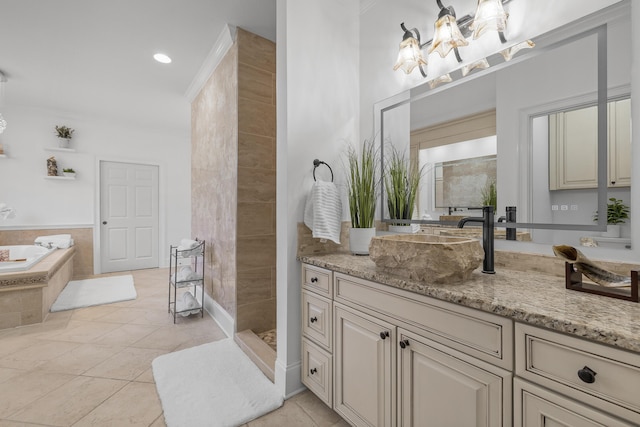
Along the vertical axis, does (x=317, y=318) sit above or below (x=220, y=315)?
above

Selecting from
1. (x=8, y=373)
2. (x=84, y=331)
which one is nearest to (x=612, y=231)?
(x=8, y=373)

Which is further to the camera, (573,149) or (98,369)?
(98,369)

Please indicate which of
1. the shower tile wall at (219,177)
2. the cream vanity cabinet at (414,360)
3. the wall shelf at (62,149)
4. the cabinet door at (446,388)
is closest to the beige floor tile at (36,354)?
the shower tile wall at (219,177)

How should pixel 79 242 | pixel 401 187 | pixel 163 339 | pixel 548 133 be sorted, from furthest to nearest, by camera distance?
pixel 79 242 → pixel 163 339 → pixel 401 187 → pixel 548 133

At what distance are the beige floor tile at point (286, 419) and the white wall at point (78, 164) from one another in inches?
178

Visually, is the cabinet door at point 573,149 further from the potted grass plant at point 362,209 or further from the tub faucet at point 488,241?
the potted grass plant at point 362,209

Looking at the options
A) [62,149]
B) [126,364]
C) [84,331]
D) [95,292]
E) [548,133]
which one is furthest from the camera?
[62,149]

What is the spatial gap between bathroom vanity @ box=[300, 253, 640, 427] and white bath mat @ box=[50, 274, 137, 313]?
313cm

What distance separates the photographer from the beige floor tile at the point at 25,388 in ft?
5.40

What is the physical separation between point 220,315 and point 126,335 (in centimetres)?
78

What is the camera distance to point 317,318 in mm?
1623

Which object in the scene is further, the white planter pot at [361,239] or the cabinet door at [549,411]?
the white planter pot at [361,239]

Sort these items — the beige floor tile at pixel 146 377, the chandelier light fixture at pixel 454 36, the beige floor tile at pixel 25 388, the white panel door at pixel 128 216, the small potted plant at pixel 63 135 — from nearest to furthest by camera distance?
the chandelier light fixture at pixel 454 36 < the beige floor tile at pixel 25 388 < the beige floor tile at pixel 146 377 < the small potted plant at pixel 63 135 < the white panel door at pixel 128 216

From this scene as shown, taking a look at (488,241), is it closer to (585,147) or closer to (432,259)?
(432,259)
